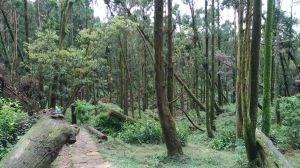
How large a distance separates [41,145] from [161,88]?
Answer: 3787mm

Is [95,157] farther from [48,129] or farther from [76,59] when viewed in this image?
[76,59]

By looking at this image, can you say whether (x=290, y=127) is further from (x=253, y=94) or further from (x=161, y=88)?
(x=161, y=88)

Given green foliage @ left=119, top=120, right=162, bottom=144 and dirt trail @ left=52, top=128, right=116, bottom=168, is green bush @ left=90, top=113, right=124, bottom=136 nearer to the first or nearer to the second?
green foliage @ left=119, top=120, right=162, bottom=144

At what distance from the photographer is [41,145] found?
7.14 metres

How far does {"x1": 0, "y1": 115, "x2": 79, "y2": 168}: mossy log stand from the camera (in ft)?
21.6

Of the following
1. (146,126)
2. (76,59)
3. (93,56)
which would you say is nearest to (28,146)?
(146,126)

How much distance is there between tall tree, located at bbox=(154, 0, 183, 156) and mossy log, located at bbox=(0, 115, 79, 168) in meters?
2.63

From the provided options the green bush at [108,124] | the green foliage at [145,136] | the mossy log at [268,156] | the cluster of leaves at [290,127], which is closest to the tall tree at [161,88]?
the mossy log at [268,156]

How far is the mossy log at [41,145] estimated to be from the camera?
6582 millimetres

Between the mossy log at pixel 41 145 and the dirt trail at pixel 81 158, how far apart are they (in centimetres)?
59

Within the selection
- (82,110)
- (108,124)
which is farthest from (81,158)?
(82,110)

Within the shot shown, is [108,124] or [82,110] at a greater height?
[82,110]

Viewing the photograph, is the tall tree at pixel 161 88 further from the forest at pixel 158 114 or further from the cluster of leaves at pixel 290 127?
the cluster of leaves at pixel 290 127

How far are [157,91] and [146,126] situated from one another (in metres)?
4.52
